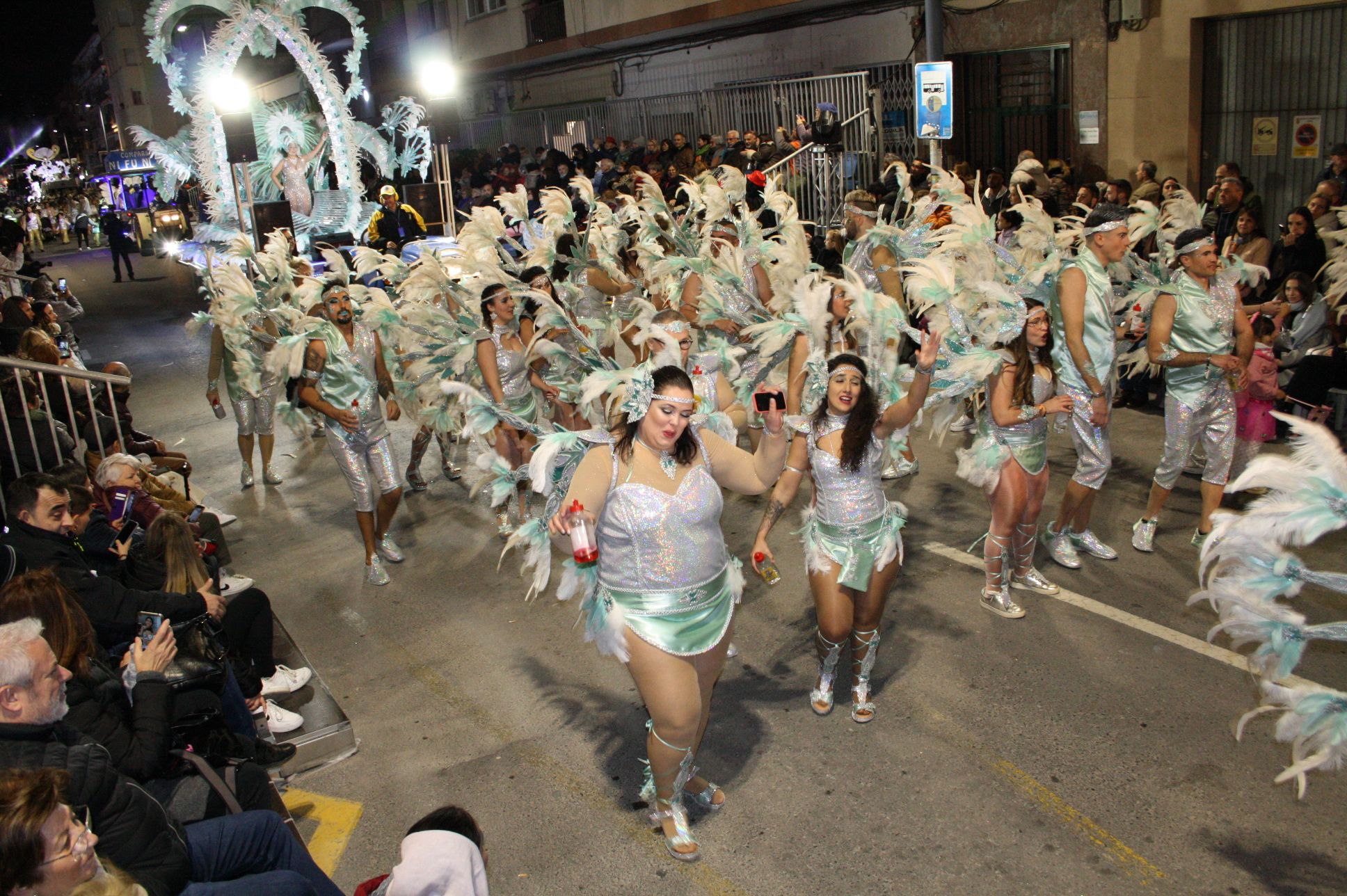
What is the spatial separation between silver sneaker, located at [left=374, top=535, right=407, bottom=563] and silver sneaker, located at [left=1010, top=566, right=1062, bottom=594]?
4.06 metres

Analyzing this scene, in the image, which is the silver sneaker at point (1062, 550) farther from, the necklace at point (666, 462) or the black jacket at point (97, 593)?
the black jacket at point (97, 593)

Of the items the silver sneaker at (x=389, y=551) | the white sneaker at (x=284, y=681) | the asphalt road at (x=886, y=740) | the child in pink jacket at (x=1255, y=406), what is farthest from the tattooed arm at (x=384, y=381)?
the child in pink jacket at (x=1255, y=406)

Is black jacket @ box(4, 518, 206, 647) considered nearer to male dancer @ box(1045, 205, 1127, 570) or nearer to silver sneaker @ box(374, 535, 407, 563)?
silver sneaker @ box(374, 535, 407, 563)

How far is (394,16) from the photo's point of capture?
34.2 meters

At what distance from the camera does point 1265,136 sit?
12.2m

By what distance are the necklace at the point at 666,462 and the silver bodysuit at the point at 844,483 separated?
3.07 ft

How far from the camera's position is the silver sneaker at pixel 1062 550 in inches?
247

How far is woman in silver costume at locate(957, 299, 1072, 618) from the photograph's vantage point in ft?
18.0

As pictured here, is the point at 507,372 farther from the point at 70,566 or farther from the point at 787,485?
the point at 70,566

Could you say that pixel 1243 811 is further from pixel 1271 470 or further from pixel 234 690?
pixel 234 690

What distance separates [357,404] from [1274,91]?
1092 cm

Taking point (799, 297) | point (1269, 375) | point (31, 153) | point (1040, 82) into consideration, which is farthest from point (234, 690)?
point (31, 153)

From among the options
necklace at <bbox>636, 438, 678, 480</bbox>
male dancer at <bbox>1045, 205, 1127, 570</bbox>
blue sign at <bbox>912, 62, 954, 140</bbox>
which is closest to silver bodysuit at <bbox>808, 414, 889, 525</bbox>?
necklace at <bbox>636, 438, 678, 480</bbox>

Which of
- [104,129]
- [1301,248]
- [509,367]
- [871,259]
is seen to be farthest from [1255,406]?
[104,129]
